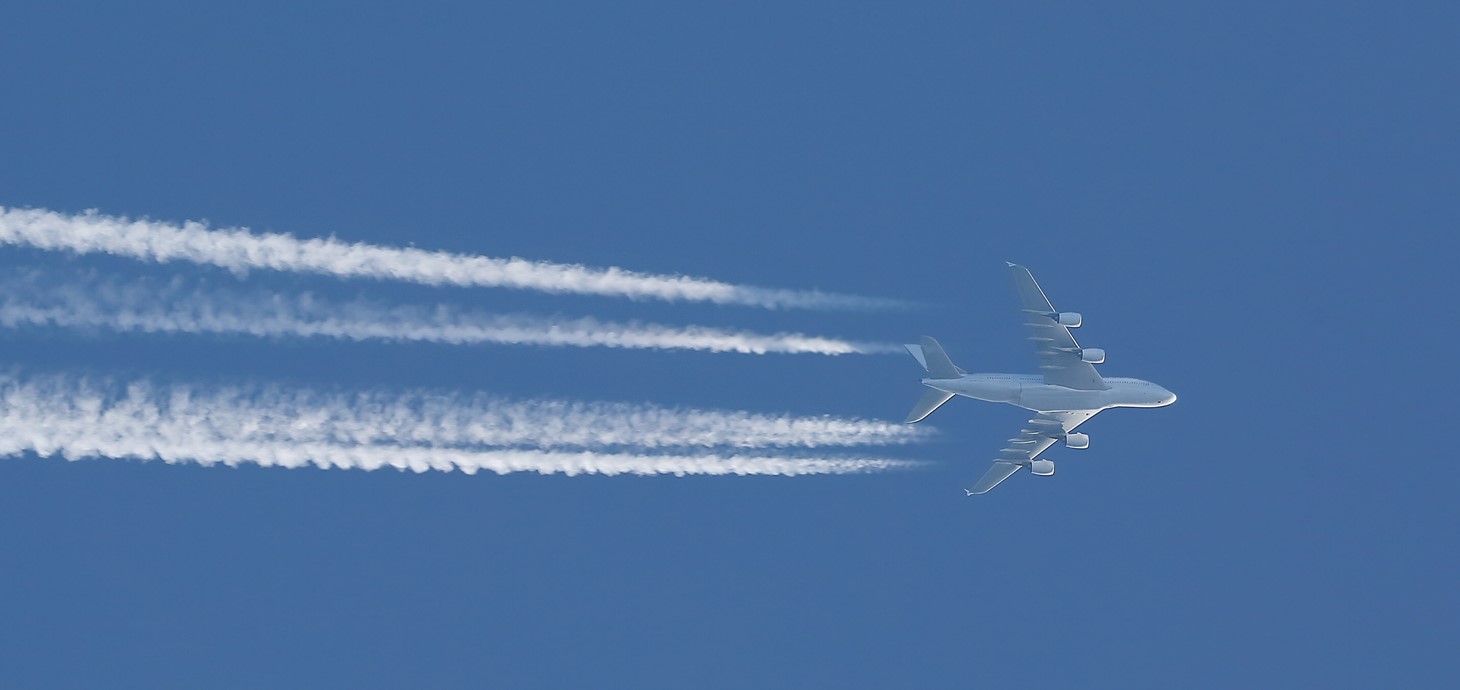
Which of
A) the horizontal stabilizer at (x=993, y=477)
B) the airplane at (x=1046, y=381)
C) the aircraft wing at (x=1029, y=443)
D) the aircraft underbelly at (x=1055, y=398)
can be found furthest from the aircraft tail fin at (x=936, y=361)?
the horizontal stabilizer at (x=993, y=477)

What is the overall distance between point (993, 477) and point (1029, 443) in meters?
1.71

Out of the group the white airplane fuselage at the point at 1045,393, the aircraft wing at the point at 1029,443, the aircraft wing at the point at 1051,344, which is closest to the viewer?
the aircraft wing at the point at 1051,344

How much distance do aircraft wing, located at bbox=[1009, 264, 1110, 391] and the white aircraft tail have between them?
9.05 feet

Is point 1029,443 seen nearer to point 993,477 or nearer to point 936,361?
point 993,477

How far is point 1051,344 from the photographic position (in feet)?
A: 186

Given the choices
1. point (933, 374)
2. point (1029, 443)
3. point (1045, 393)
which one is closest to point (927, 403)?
point (933, 374)

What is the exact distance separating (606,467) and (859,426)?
988cm

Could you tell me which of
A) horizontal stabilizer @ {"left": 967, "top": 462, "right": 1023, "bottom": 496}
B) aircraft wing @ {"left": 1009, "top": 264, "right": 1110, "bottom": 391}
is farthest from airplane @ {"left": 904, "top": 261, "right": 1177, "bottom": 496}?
horizontal stabilizer @ {"left": 967, "top": 462, "right": 1023, "bottom": 496}

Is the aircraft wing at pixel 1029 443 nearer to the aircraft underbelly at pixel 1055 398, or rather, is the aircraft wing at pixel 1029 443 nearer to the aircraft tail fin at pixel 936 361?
the aircraft underbelly at pixel 1055 398

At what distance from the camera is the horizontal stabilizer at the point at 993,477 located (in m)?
61.4

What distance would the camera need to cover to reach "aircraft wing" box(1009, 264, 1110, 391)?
5497 cm

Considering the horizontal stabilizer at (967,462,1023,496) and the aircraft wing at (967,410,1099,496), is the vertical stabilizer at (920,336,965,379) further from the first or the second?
the horizontal stabilizer at (967,462,1023,496)

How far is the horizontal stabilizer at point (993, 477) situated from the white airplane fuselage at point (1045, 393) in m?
4.28

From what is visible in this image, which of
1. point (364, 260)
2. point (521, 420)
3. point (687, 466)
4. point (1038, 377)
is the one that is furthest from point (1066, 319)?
point (364, 260)
